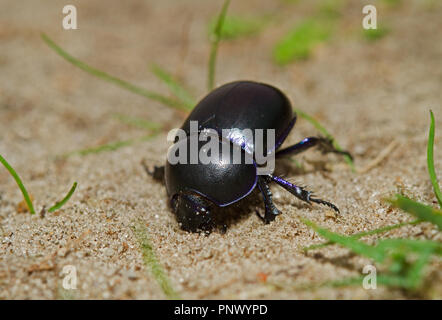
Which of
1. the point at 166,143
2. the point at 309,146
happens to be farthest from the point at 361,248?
the point at 166,143

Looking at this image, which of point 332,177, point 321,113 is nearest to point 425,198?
point 332,177

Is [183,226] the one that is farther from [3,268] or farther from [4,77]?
[4,77]

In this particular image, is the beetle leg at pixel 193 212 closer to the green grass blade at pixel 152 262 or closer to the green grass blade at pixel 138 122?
the green grass blade at pixel 152 262

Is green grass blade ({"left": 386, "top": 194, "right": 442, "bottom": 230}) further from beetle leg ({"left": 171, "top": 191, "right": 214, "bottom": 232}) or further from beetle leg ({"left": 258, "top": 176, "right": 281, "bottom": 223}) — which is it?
beetle leg ({"left": 171, "top": 191, "right": 214, "bottom": 232})

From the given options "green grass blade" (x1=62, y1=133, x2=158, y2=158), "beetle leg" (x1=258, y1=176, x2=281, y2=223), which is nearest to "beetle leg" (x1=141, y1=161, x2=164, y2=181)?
"green grass blade" (x1=62, y1=133, x2=158, y2=158)

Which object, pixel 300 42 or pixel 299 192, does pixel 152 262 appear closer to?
pixel 299 192
